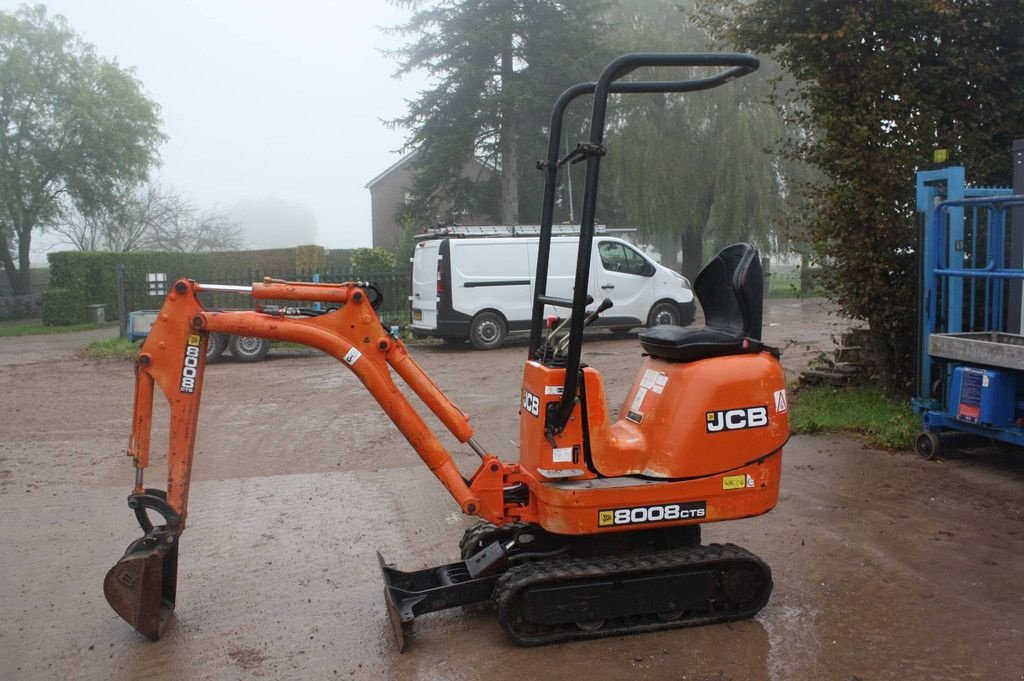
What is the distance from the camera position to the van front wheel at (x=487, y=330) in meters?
16.4

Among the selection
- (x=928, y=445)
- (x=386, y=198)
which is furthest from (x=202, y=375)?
(x=386, y=198)

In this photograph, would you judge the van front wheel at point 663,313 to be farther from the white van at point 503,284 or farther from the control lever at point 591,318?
the control lever at point 591,318

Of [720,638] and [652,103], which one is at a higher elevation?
[652,103]

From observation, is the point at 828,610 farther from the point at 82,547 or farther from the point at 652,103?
the point at 652,103

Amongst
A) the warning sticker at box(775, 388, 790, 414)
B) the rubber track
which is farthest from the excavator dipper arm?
the warning sticker at box(775, 388, 790, 414)

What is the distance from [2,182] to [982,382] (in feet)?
112

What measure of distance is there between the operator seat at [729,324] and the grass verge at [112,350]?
1437cm

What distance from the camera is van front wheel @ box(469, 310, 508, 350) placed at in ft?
53.9

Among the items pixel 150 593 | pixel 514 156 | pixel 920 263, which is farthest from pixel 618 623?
pixel 514 156

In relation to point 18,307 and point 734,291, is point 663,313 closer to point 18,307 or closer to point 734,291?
point 734,291

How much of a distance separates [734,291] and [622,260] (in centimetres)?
1245

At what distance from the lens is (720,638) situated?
173 inches

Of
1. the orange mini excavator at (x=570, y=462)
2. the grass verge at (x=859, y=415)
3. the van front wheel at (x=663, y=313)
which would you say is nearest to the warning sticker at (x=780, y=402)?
the orange mini excavator at (x=570, y=462)

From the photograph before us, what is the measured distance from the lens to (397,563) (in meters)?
5.55
